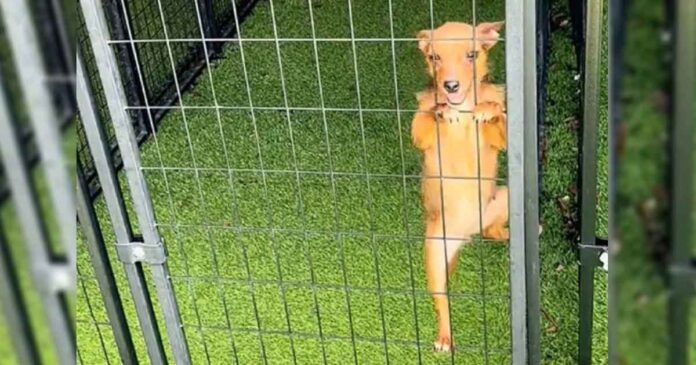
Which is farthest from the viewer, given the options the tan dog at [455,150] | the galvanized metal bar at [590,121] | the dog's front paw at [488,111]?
the tan dog at [455,150]

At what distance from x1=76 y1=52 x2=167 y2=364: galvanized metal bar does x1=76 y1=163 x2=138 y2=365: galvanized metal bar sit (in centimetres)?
3

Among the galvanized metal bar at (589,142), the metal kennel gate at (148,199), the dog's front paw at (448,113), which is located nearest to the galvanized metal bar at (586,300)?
the galvanized metal bar at (589,142)

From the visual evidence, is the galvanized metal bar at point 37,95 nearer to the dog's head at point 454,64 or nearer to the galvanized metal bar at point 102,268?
the galvanized metal bar at point 102,268

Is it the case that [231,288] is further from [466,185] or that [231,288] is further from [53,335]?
[53,335]

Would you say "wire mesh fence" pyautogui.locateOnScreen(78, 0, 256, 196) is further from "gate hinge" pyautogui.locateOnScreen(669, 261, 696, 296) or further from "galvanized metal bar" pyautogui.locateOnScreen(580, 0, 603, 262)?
"gate hinge" pyautogui.locateOnScreen(669, 261, 696, 296)

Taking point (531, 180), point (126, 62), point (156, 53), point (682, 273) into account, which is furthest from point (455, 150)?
point (682, 273)

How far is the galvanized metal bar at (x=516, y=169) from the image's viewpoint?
4.49 ft

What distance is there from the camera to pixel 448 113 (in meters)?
2.10

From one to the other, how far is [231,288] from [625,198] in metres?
2.41

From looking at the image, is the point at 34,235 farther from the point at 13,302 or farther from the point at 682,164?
the point at 682,164

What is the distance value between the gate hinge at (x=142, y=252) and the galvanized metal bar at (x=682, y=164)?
162 cm

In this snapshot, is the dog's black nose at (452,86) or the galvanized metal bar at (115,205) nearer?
the galvanized metal bar at (115,205)

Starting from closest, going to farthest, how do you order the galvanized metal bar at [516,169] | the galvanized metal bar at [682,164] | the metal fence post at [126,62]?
1. the galvanized metal bar at [682,164]
2. the galvanized metal bar at [516,169]
3. the metal fence post at [126,62]

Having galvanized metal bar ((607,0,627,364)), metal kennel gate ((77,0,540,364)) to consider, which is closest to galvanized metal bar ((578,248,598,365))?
metal kennel gate ((77,0,540,364))
